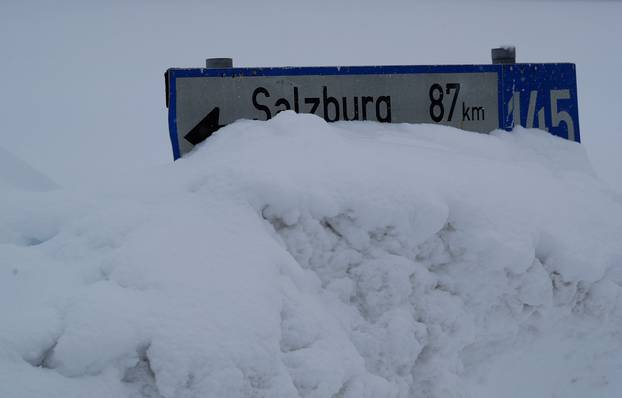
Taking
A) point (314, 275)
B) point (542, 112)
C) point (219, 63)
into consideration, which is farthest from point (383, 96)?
point (314, 275)

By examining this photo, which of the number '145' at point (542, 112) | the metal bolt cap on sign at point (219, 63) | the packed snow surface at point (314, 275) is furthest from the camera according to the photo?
the number '145' at point (542, 112)

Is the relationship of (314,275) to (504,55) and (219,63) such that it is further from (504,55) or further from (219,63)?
(504,55)

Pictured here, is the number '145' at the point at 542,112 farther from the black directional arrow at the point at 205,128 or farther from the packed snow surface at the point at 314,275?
the black directional arrow at the point at 205,128

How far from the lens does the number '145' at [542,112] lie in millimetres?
3621

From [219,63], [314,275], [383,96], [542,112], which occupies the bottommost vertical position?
[314,275]

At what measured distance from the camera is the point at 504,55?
12.2 feet

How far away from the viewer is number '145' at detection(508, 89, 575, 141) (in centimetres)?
362

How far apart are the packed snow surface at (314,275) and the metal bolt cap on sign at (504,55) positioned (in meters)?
0.78

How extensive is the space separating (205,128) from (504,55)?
1.64 metres

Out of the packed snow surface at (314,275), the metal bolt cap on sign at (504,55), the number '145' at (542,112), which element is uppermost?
the metal bolt cap on sign at (504,55)

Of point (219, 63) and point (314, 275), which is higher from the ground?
point (219, 63)

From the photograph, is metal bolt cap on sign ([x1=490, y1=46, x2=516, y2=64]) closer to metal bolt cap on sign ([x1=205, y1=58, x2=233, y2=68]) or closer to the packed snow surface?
the packed snow surface

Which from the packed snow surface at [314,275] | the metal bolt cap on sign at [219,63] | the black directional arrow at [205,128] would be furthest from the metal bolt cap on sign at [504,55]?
the black directional arrow at [205,128]

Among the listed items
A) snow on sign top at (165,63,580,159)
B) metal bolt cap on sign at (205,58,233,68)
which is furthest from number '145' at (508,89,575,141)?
metal bolt cap on sign at (205,58,233,68)
